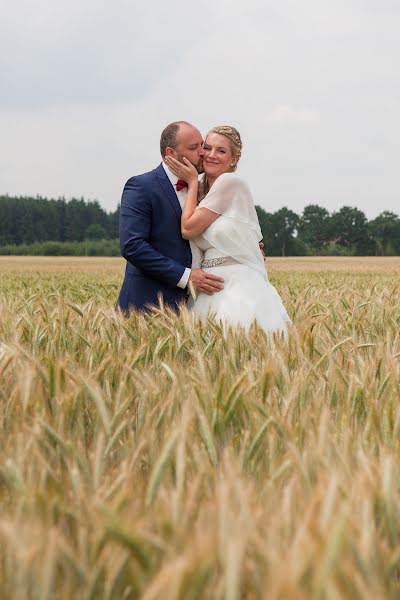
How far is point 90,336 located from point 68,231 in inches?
4018

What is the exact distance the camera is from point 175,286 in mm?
4332

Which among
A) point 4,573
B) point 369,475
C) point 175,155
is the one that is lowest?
point 4,573

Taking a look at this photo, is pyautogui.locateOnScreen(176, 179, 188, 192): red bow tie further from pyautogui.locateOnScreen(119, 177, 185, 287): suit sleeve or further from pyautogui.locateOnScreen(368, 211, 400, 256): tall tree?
pyautogui.locateOnScreen(368, 211, 400, 256): tall tree

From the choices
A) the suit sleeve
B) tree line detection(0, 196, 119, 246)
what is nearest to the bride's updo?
the suit sleeve

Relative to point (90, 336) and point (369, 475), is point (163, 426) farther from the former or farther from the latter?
point (90, 336)

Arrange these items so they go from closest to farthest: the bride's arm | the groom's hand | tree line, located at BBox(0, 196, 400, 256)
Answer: the bride's arm, the groom's hand, tree line, located at BBox(0, 196, 400, 256)

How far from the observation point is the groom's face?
4.03 meters

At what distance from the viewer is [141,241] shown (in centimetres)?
407

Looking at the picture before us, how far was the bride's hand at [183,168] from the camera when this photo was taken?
4.03 m

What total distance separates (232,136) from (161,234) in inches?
27.9

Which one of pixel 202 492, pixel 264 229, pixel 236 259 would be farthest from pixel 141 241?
pixel 264 229

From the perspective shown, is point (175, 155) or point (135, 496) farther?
point (175, 155)

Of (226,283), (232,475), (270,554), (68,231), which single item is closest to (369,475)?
(232,475)

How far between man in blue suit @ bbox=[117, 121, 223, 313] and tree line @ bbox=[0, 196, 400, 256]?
63.6m
